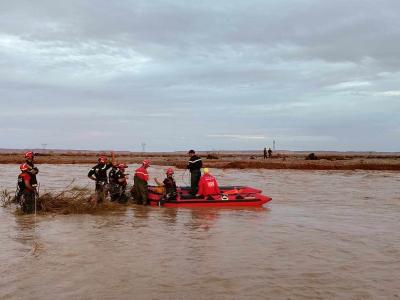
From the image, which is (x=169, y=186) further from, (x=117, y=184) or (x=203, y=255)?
(x=203, y=255)

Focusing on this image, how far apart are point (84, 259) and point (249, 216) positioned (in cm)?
729

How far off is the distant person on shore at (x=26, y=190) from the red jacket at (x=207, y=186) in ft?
18.7

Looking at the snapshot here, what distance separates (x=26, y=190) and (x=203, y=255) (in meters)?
7.11

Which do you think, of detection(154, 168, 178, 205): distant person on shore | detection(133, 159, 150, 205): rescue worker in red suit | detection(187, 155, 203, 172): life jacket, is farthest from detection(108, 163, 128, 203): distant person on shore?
detection(187, 155, 203, 172): life jacket

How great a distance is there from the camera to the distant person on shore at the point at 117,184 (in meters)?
17.5

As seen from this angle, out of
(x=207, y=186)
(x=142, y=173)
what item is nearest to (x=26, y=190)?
(x=142, y=173)

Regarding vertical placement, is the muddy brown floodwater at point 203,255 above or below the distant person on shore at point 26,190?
below

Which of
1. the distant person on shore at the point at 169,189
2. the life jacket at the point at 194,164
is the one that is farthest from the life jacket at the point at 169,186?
the life jacket at the point at 194,164

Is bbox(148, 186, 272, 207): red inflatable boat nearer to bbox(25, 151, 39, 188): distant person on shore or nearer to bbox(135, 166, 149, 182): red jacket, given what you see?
bbox(135, 166, 149, 182): red jacket

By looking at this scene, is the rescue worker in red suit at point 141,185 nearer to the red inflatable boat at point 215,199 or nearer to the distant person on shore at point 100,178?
the red inflatable boat at point 215,199

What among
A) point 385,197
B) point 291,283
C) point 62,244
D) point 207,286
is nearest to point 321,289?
point 291,283

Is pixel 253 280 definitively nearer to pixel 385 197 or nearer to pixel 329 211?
pixel 329 211

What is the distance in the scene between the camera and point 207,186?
1739cm

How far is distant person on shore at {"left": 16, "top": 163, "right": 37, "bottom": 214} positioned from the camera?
563 inches
